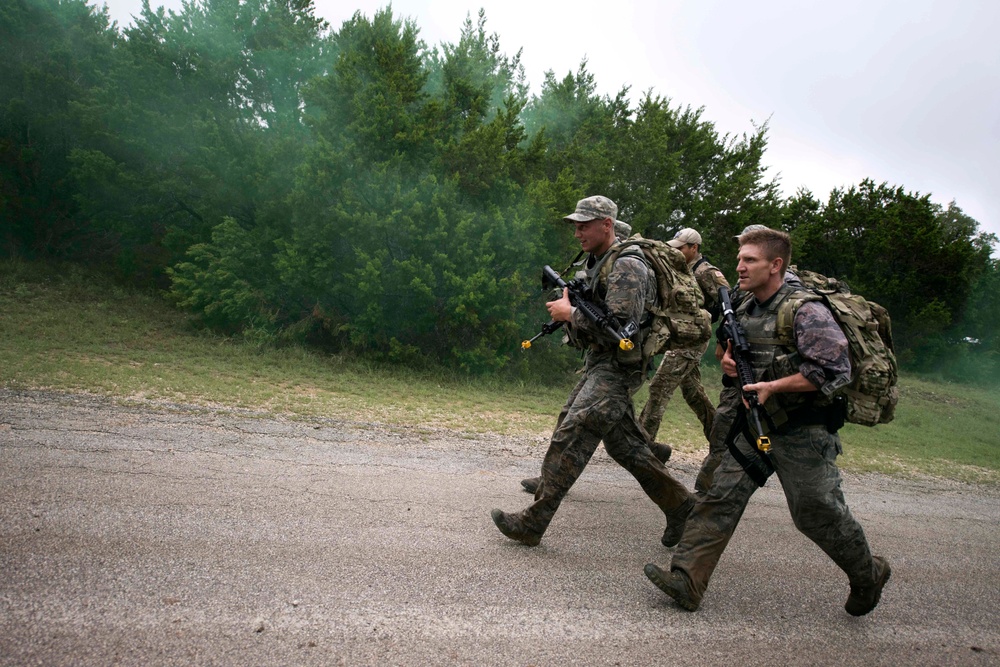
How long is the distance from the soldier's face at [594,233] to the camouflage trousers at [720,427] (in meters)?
1.33

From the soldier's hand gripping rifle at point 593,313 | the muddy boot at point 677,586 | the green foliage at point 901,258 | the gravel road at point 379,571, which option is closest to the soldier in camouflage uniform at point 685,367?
the gravel road at point 379,571

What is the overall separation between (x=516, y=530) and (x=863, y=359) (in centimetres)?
213

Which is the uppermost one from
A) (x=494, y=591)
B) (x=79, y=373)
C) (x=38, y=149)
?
(x=38, y=149)

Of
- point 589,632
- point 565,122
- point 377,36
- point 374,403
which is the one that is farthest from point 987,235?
point 589,632

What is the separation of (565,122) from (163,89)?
1090 centimetres

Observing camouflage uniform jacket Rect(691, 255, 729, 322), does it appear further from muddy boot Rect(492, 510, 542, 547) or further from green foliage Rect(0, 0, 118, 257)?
green foliage Rect(0, 0, 118, 257)

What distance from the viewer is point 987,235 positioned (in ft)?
117

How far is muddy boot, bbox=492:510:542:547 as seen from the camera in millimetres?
3627

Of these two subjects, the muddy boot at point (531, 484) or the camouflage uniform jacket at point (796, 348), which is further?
the muddy boot at point (531, 484)

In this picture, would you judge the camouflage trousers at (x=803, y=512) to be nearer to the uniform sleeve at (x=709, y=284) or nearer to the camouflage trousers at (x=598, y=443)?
the camouflage trousers at (x=598, y=443)

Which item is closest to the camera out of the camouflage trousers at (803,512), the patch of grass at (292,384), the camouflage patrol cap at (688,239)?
the camouflage trousers at (803,512)

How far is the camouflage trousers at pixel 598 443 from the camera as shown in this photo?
368cm

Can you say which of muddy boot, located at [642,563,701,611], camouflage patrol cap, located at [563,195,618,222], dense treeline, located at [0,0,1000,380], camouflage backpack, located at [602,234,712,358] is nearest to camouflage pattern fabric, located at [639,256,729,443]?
camouflage backpack, located at [602,234,712,358]

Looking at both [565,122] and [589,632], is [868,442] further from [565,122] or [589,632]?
[565,122]
